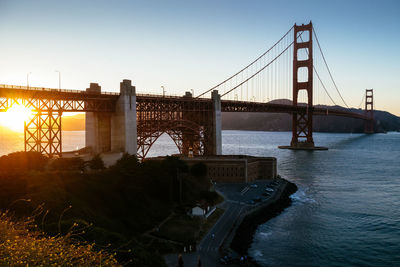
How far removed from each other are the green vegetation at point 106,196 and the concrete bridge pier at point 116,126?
773 centimetres

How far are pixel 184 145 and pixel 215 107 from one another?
11835 millimetres

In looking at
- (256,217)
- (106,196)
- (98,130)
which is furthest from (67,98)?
(256,217)

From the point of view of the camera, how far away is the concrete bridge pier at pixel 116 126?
51.5 m

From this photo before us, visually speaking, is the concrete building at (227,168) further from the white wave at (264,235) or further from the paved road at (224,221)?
the white wave at (264,235)

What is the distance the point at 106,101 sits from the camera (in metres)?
51.8

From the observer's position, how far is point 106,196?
1388 inches

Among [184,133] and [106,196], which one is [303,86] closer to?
[184,133]

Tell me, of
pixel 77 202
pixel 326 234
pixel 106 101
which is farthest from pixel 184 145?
pixel 77 202

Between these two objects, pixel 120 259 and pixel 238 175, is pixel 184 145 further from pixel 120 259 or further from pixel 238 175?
pixel 120 259

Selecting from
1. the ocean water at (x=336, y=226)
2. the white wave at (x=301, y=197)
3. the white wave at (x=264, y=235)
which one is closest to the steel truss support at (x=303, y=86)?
the ocean water at (x=336, y=226)

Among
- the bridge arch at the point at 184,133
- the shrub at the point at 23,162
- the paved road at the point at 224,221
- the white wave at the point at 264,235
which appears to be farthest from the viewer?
the bridge arch at the point at 184,133

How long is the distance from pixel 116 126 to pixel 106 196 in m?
18.7

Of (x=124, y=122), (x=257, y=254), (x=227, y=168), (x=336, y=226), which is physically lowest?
(x=257, y=254)

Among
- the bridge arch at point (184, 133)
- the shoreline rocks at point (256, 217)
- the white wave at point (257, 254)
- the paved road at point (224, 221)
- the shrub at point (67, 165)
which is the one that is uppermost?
the bridge arch at point (184, 133)
